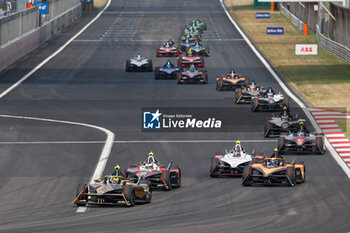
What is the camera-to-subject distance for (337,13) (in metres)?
71.5

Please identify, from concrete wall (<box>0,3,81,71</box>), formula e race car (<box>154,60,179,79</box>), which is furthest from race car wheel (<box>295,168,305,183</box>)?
concrete wall (<box>0,3,81,71</box>)

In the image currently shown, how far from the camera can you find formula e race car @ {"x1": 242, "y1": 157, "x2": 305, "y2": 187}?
27.6 metres

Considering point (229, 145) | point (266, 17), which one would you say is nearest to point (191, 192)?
point (229, 145)

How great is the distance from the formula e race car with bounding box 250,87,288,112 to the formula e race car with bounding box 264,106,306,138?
222 inches

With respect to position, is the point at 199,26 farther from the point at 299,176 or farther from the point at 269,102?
the point at 299,176

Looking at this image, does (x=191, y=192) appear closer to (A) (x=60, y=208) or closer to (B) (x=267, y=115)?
(A) (x=60, y=208)

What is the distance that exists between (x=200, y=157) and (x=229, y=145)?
2.68m

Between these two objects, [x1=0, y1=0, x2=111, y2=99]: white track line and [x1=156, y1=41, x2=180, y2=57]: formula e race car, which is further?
[x1=156, y1=41, x2=180, y2=57]: formula e race car

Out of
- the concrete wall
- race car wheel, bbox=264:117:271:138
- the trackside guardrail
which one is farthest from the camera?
the trackside guardrail

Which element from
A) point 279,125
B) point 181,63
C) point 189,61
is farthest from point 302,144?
point 189,61

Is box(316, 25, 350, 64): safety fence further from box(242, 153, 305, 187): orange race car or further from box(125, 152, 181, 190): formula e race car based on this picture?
box(125, 152, 181, 190): formula e race car

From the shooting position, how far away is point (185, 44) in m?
69.8

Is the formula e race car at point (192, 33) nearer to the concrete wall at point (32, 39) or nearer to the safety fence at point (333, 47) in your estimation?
the safety fence at point (333, 47)

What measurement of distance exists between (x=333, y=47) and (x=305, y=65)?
715 cm
